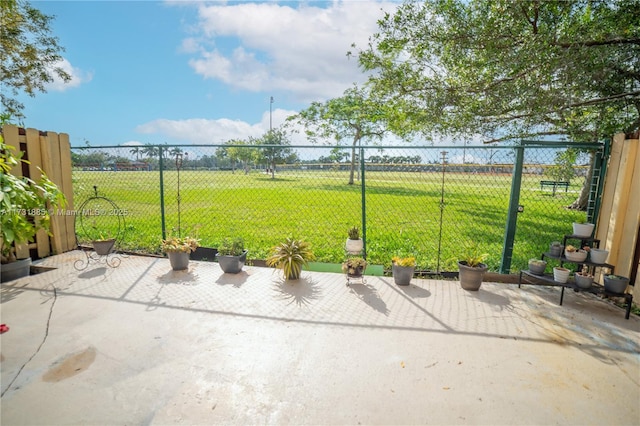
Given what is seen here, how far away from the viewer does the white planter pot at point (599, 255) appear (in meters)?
3.18

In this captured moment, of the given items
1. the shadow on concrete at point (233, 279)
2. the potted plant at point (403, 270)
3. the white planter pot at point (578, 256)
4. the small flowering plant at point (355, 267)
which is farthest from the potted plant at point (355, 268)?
the white planter pot at point (578, 256)

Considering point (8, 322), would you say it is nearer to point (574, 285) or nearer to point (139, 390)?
point (139, 390)

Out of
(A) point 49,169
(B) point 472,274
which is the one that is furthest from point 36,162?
(B) point 472,274

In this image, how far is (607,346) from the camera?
95.3 inches

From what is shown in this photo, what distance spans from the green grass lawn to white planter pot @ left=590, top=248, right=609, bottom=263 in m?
1.27

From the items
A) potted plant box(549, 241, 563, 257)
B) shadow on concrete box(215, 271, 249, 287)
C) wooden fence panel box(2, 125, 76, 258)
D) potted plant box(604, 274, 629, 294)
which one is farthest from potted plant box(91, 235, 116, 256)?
potted plant box(604, 274, 629, 294)

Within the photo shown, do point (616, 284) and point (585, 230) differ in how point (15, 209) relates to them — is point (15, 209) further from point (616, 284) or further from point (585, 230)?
point (585, 230)

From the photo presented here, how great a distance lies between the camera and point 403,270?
3559mm

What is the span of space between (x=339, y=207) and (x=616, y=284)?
6961 mm

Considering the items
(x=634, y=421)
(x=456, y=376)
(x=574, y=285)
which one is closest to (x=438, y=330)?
(x=456, y=376)

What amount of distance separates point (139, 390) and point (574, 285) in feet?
A: 13.2

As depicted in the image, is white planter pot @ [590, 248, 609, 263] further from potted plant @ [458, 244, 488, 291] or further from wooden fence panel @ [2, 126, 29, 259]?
wooden fence panel @ [2, 126, 29, 259]

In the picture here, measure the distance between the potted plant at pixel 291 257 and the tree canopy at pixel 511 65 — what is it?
4.16 m

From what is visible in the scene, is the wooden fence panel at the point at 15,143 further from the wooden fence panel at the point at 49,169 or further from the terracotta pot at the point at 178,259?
the terracotta pot at the point at 178,259
